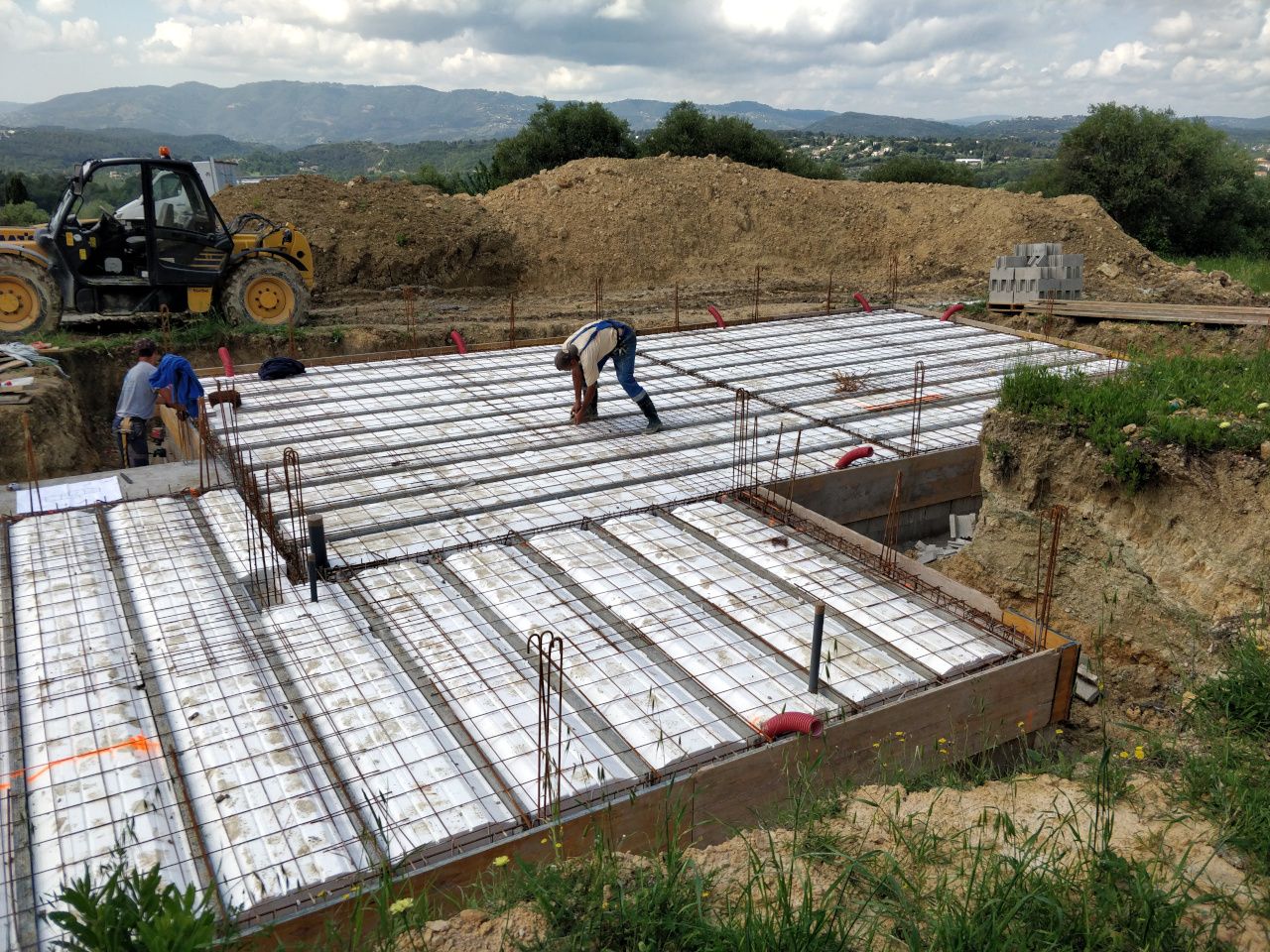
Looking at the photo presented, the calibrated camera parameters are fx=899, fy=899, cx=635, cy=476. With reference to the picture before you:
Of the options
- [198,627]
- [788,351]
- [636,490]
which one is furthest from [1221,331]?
[198,627]

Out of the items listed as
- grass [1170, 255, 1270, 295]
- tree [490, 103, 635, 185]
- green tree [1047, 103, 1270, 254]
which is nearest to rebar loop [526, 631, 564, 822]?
grass [1170, 255, 1270, 295]

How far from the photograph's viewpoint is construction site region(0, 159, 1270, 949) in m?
3.37

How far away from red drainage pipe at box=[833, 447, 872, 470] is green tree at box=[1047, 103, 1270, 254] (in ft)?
78.8

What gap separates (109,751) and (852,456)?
516cm

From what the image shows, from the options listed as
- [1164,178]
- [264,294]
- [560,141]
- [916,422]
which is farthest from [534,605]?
[1164,178]

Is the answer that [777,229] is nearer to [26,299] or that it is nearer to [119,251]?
[119,251]

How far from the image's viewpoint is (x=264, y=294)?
39.8 feet

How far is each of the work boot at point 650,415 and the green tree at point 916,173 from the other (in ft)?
86.5

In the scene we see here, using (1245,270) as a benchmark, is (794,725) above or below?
below

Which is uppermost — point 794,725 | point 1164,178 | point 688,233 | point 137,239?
point 1164,178

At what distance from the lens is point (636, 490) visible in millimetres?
6465

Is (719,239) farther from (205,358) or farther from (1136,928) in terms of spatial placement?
(1136,928)

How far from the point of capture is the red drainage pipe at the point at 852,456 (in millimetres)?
6863

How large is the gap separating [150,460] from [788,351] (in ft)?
22.8
